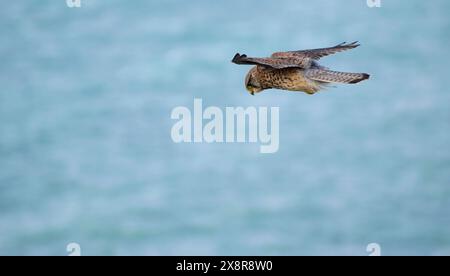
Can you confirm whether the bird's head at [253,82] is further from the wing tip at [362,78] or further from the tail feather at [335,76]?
the wing tip at [362,78]

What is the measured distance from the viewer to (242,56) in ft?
12.8

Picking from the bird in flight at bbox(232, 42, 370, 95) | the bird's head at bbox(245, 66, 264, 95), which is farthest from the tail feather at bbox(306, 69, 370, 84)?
the bird's head at bbox(245, 66, 264, 95)

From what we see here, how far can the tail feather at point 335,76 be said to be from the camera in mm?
3957

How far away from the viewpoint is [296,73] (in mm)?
4090

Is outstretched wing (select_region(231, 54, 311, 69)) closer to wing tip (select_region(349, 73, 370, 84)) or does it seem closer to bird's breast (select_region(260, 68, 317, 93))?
bird's breast (select_region(260, 68, 317, 93))

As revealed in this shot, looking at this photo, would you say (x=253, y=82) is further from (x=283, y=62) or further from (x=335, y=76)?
(x=335, y=76)

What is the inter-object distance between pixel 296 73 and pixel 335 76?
0.19 meters

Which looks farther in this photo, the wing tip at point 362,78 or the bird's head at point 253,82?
the bird's head at point 253,82

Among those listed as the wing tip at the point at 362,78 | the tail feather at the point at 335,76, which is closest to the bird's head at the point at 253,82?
the tail feather at the point at 335,76

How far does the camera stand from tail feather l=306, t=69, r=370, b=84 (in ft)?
13.0

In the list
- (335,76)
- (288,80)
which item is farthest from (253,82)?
(335,76)
